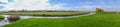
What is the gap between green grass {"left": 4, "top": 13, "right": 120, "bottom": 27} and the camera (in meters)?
1.94

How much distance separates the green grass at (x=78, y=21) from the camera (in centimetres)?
194

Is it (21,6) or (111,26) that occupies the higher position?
(21,6)

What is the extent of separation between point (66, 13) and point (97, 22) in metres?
0.27

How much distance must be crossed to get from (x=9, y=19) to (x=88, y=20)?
66 cm

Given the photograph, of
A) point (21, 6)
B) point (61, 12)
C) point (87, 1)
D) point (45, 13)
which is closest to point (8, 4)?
point (21, 6)

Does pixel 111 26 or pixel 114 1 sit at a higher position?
pixel 114 1

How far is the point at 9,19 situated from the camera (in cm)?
199

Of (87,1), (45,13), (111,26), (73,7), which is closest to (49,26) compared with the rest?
(45,13)

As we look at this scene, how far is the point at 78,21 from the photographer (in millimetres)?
1959

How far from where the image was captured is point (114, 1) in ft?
6.49

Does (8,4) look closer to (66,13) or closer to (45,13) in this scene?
(45,13)

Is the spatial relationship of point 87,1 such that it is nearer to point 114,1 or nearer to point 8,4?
point 114,1

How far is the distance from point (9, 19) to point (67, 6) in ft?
1.64

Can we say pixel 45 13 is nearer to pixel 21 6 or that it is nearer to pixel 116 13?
pixel 21 6
